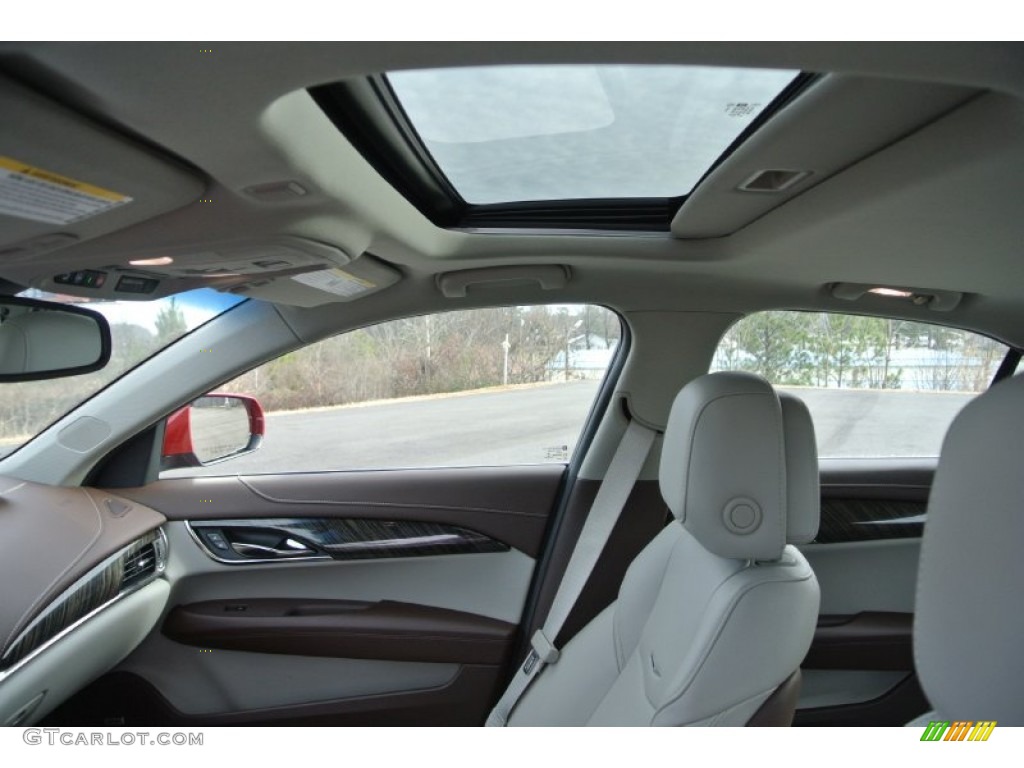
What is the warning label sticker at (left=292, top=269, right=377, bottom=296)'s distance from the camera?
6.52ft

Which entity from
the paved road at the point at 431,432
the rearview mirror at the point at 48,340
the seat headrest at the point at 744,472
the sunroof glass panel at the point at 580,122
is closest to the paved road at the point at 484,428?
the paved road at the point at 431,432

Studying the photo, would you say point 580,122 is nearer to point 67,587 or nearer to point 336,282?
point 336,282

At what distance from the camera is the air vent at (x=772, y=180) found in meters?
1.45

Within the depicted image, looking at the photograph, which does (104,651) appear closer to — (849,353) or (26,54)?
(26,54)

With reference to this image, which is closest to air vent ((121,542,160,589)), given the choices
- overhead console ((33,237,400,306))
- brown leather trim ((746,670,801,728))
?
overhead console ((33,237,400,306))

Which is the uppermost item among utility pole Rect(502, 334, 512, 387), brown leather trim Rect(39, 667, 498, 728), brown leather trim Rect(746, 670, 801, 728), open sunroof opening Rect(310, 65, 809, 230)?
open sunroof opening Rect(310, 65, 809, 230)

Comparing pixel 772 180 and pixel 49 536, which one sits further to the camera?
pixel 49 536

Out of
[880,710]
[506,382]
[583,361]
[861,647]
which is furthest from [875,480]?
[506,382]

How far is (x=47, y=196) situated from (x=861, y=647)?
2768mm

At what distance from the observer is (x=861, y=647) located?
250 centimetres

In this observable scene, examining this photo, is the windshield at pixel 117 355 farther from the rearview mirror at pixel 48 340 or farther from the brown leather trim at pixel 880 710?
the brown leather trim at pixel 880 710

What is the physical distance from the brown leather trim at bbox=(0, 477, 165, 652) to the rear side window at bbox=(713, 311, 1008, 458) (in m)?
2.12

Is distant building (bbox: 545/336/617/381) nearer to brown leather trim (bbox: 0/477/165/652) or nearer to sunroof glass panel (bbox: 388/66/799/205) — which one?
sunroof glass panel (bbox: 388/66/799/205)

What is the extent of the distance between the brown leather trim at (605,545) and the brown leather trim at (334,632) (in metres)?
0.20
